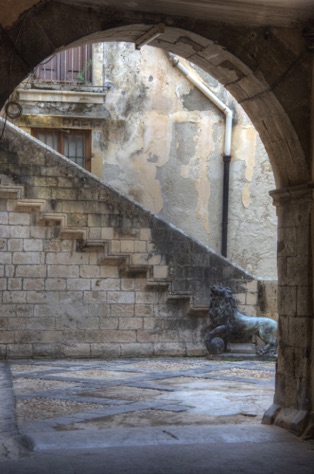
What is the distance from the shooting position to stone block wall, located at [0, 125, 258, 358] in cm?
1291

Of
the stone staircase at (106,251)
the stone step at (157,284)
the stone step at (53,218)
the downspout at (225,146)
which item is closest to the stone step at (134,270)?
the stone staircase at (106,251)

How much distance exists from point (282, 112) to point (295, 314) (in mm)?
1685

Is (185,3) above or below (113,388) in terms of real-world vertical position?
above

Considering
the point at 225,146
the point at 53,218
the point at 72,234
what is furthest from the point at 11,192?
the point at 225,146

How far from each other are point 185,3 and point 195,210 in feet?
30.5

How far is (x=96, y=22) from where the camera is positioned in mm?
6469

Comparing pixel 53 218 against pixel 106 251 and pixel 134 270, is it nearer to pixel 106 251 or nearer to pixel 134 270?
pixel 106 251

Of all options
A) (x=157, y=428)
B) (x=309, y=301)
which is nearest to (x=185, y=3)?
(x=309, y=301)

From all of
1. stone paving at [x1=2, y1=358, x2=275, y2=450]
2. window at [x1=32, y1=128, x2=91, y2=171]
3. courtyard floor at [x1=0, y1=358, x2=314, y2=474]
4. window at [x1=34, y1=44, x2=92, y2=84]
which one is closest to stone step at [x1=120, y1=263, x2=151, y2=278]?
stone paving at [x1=2, y1=358, x2=275, y2=450]

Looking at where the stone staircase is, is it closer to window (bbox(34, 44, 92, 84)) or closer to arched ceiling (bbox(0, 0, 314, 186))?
window (bbox(34, 44, 92, 84))

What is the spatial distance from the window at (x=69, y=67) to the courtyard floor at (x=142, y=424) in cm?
597

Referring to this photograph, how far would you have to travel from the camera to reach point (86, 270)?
1322 centimetres

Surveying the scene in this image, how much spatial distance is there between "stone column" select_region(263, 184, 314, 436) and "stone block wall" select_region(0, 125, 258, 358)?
605 cm

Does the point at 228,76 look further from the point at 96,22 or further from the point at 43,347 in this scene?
the point at 43,347
